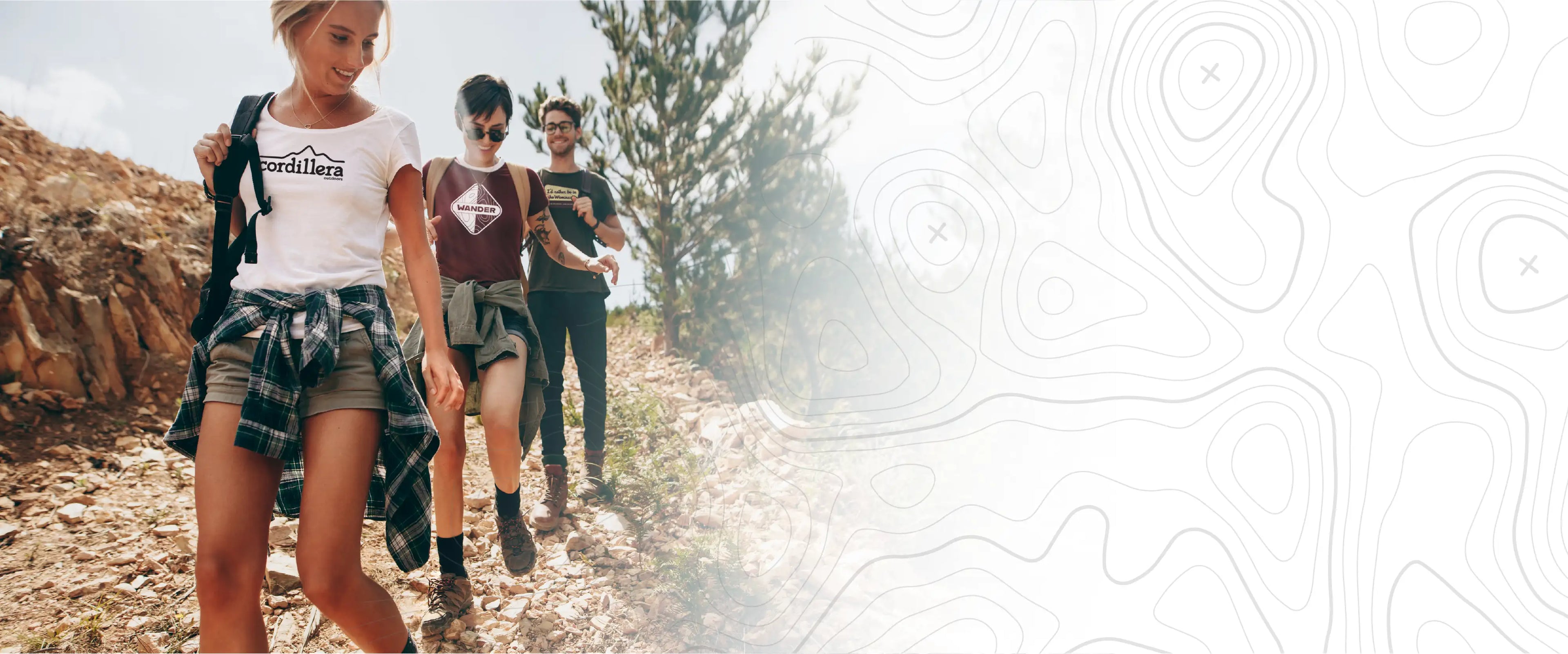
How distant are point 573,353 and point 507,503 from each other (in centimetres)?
88

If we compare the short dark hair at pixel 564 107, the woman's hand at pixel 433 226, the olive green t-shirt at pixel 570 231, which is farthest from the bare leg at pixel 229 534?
the short dark hair at pixel 564 107

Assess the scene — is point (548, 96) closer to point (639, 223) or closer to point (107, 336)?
point (639, 223)

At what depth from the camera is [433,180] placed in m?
2.64

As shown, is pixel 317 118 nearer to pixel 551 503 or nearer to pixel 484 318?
pixel 484 318

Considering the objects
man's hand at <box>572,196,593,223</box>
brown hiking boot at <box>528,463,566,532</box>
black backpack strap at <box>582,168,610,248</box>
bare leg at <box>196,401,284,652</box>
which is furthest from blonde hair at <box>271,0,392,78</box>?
brown hiking boot at <box>528,463,566,532</box>

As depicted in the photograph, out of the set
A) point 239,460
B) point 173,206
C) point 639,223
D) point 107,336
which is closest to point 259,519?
point 239,460

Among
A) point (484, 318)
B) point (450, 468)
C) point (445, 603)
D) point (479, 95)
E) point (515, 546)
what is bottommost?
point (445, 603)

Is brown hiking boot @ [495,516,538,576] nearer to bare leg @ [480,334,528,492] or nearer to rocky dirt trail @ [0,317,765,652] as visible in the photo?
rocky dirt trail @ [0,317,765,652]

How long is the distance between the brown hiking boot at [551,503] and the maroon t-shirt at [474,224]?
3.19 ft

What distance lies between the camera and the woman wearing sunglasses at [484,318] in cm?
253

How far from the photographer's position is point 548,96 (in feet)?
11.9

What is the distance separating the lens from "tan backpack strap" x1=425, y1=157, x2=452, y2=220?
2.63 m

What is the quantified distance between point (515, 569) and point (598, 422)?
83cm

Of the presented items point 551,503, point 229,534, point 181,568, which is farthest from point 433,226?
point 181,568
